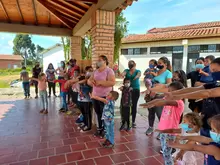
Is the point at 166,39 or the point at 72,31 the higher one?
the point at 166,39

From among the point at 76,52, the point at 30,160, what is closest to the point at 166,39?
the point at 76,52

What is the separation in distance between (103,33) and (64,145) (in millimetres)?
2516

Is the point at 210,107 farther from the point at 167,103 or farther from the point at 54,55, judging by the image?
the point at 54,55

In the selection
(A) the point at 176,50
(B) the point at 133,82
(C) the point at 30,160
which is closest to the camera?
(C) the point at 30,160

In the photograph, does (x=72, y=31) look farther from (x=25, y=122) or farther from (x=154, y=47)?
(x=154, y=47)

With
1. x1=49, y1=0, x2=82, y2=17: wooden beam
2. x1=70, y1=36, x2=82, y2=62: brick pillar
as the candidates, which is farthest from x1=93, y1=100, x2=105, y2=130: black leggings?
x1=70, y1=36, x2=82, y2=62: brick pillar

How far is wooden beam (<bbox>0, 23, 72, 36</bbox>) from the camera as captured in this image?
19.1 ft

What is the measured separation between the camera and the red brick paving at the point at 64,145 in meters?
2.39

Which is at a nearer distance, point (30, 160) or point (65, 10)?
point (30, 160)

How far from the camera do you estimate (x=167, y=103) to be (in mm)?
1588

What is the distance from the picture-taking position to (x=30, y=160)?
2369mm

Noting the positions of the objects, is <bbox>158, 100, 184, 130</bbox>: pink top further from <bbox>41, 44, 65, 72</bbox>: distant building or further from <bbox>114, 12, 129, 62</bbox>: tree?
<bbox>41, 44, 65, 72</bbox>: distant building

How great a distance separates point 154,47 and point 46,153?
46.8ft

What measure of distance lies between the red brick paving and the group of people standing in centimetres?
23
